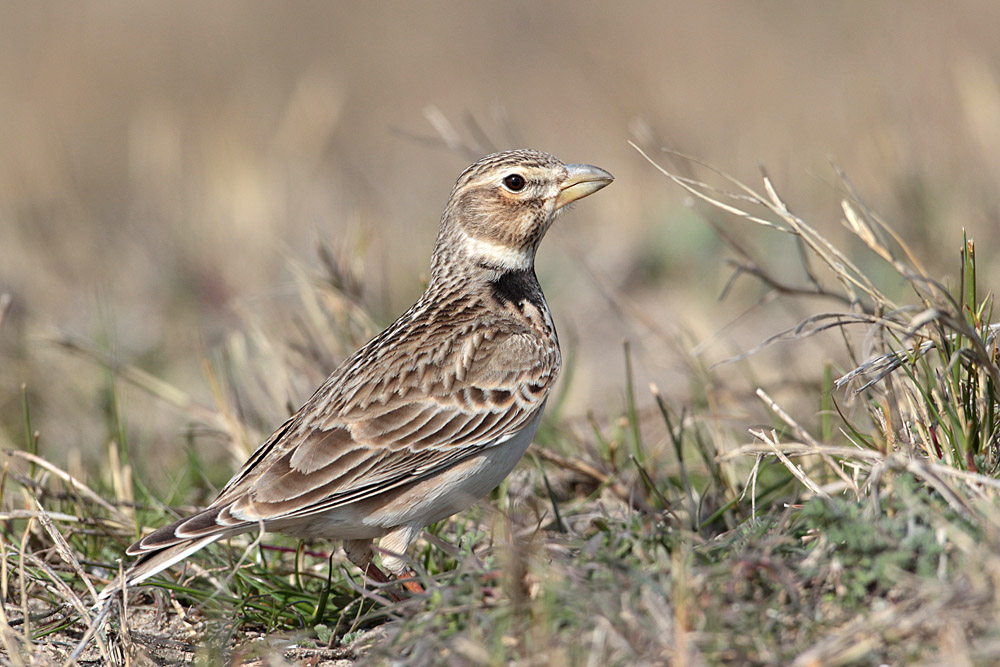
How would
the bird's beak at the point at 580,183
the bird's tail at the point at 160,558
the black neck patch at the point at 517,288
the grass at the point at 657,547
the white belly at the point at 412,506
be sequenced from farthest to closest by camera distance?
1. the bird's beak at the point at 580,183
2. the black neck patch at the point at 517,288
3. the white belly at the point at 412,506
4. the bird's tail at the point at 160,558
5. the grass at the point at 657,547

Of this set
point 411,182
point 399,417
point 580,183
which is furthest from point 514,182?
point 411,182

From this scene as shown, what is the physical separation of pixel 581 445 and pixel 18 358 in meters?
4.22

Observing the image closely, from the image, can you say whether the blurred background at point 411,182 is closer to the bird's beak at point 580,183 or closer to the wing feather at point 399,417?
the bird's beak at point 580,183

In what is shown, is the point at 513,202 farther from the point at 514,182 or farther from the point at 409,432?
the point at 409,432

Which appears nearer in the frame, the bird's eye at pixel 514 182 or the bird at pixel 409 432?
the bird at pixel 409 432

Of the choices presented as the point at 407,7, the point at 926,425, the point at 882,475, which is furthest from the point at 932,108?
the point at 407,7

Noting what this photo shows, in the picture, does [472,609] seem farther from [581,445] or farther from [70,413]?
[70,413]

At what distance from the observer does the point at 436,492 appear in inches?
162

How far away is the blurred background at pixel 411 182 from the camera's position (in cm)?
719

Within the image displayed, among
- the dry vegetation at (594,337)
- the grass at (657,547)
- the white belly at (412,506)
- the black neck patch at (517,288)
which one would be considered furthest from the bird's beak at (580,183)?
the white belly at (412,506)

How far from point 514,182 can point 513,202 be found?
9 cm

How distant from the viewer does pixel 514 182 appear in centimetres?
511

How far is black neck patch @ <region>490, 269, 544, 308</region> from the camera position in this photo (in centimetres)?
494

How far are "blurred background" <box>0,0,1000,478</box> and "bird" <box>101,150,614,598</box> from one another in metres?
0.86
